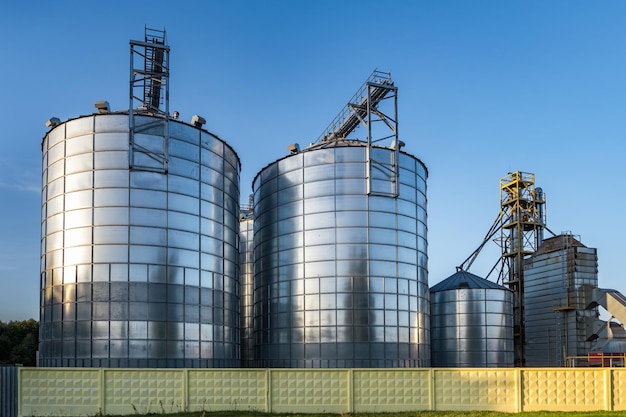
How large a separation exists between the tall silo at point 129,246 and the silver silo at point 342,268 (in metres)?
5.13

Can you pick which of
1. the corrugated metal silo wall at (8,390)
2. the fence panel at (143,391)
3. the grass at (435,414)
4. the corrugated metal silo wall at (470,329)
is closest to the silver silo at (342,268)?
the corrugated metal silo wall at (470,329)

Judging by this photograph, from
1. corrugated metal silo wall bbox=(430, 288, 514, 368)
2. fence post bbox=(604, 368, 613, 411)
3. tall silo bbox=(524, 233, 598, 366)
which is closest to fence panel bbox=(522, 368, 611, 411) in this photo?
fence post bbox=(604, 368, 613, 411)

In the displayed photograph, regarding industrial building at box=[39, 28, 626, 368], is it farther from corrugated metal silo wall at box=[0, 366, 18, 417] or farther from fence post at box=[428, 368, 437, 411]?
fence post at box=[428, 368, 437, 411]

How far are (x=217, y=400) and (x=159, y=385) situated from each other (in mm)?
1912

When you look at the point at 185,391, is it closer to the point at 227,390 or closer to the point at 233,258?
the point at 227,390

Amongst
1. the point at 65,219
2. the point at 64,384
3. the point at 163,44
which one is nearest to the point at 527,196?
the point at 163,44

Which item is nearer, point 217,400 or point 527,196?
point 217,400

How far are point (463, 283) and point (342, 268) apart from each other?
13.7 metres

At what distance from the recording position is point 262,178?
3834 cm

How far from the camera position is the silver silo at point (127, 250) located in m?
26.7

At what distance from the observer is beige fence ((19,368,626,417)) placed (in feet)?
58.5

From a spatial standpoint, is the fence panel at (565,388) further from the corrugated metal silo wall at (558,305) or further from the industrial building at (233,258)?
the corrugated metal silo wall at (558,305)

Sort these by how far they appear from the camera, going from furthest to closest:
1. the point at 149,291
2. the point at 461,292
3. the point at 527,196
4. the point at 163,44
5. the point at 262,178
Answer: the point at 527,196 < the point at 461,292 < the point at 262,178 < the point at 163,44 < the point at 149,291

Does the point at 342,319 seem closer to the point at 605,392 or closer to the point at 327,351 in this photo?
the point at 327,351
